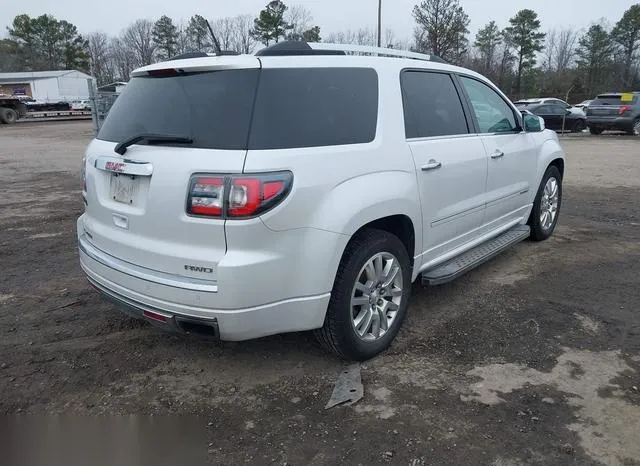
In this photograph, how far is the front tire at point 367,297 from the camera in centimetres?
315

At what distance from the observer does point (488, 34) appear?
66.4m

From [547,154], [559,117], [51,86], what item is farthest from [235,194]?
[51,86]

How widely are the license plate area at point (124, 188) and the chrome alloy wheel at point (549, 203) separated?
4466mm

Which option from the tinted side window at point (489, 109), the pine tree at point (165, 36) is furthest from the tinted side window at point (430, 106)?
the pine tree at point (165, 36)

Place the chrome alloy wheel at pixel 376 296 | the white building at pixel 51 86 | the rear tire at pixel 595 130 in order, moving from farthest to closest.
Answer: the white building at pixel 51 86
the rear tire at pixel 595 130
the chrome alloy wheel at pixel 376 296

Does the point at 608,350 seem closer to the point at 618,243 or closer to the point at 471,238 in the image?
the point at 471,238

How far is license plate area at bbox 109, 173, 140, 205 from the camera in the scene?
3.02 metres

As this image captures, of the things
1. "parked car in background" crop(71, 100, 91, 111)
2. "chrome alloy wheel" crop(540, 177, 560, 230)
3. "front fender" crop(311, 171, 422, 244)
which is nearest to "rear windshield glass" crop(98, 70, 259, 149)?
"front fender" crop(311, 171, 422, 244)

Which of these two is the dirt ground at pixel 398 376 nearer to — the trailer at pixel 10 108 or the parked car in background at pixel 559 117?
the parked car in background at pixel 559 117

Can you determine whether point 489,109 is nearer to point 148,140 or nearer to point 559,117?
point 148,140

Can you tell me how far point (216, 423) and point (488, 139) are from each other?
313cm

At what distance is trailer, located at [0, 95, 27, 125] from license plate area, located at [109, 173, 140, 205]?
1477 inches

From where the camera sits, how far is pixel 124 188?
122 inches

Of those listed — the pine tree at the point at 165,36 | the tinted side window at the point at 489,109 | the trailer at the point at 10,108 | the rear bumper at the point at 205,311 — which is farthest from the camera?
the pine tree at the point at 165,36
